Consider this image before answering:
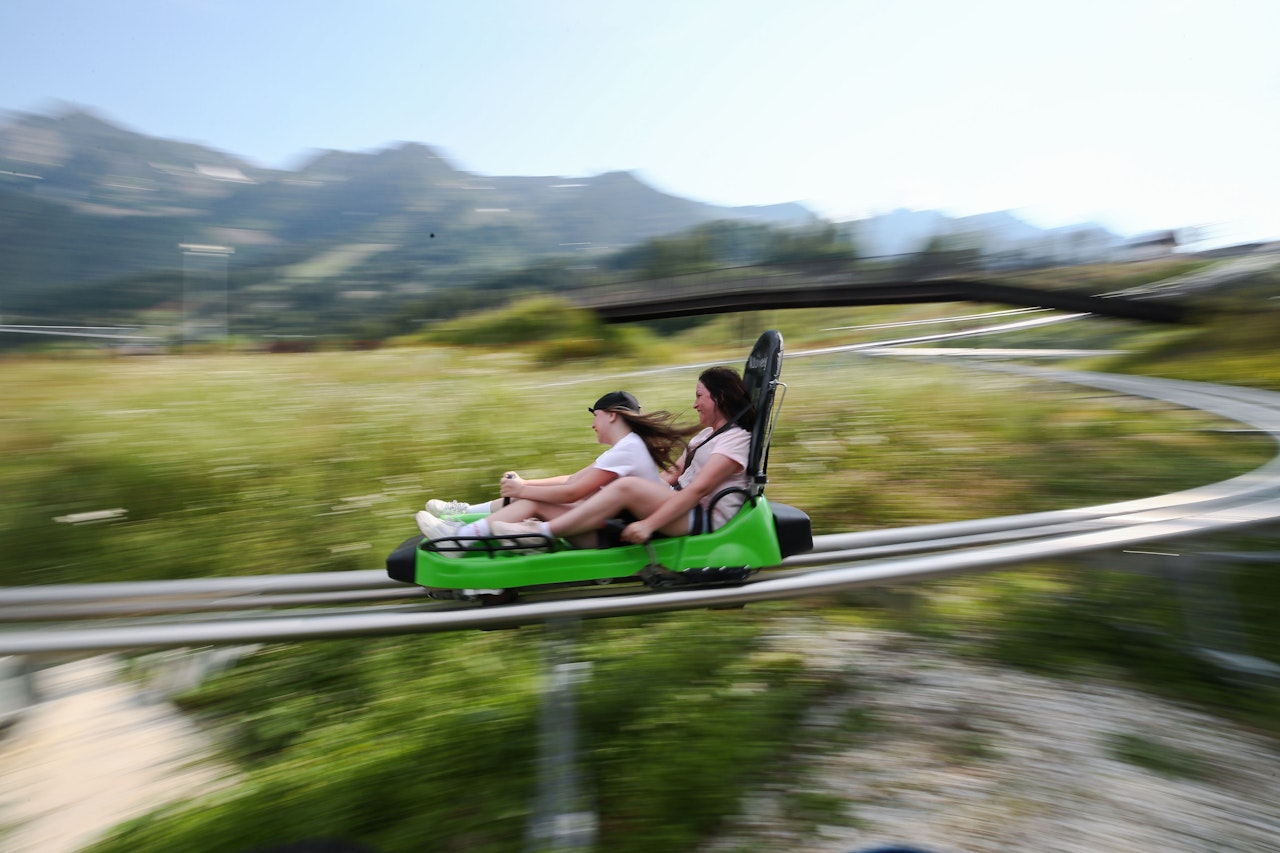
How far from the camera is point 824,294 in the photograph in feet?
32.2

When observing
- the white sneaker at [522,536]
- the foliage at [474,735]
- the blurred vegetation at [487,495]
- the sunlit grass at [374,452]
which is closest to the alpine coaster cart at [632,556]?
the white sneaker at [522,536]

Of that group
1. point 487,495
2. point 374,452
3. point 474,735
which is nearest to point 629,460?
point 474,735

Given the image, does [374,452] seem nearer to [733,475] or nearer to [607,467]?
[607,467]

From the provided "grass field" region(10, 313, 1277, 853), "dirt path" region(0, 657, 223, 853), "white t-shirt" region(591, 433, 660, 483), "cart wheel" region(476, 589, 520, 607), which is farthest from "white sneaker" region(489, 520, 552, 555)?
"dirt path" region(0, 657, 223, 853)

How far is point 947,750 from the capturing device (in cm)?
245

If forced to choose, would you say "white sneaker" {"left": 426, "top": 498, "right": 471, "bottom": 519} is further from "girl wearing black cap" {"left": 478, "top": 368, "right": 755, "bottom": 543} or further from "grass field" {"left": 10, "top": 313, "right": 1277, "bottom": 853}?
Result: "grass field" {"left": 10, "top": 313, "right": 1277, "bottom": 853}

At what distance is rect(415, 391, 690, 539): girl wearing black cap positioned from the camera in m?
2.29

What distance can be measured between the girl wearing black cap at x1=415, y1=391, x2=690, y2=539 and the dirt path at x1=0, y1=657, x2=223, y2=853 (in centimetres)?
131

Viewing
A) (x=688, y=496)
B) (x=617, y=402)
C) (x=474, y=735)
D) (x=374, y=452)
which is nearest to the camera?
(x=688, y=496)

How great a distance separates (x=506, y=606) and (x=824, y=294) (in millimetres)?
8369

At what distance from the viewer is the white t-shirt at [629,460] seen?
7.72ft

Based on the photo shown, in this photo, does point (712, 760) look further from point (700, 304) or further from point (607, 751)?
point (700, 304)

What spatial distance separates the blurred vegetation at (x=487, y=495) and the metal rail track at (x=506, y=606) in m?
0.32

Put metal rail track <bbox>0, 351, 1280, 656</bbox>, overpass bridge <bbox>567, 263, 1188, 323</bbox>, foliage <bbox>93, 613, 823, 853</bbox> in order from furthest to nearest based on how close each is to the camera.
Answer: overpass bridge <bbox>567, 263, 1188, 323</bbox> → foliage <bbox>93, 613, 823, 853</bbox> → metal rail track <bbox>0, 351, 1280, 656</bbox>
